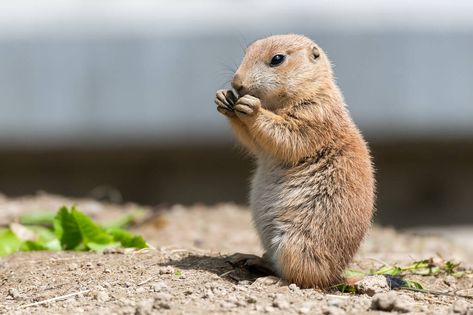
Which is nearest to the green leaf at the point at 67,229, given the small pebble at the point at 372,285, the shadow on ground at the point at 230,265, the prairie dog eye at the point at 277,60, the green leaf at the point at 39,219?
the green leaf at the point at 39,219

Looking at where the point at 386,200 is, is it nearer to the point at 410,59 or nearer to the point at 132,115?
the point at 410,59

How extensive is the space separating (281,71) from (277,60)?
0.08 metres

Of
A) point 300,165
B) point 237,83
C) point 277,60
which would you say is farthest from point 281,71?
point 300,165

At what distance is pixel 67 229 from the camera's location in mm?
5570

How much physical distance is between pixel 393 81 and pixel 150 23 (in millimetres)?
2425

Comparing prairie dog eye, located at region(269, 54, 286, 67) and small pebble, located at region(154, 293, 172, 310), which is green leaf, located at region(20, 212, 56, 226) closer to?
prairie dog eye, located at region(269, 54, 286, 67)

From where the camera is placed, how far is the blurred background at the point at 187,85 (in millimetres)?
9375

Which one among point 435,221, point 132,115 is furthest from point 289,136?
point 435,221

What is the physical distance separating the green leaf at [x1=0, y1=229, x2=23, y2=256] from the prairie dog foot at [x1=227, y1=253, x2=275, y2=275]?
4.87 feet

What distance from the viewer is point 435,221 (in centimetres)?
993

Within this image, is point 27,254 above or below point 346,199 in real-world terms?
below

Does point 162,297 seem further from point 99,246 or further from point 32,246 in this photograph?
point 32,246

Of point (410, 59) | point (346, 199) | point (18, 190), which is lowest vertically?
point (18, 190)

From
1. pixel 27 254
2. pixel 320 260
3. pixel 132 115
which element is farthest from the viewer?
pixel 132 115
